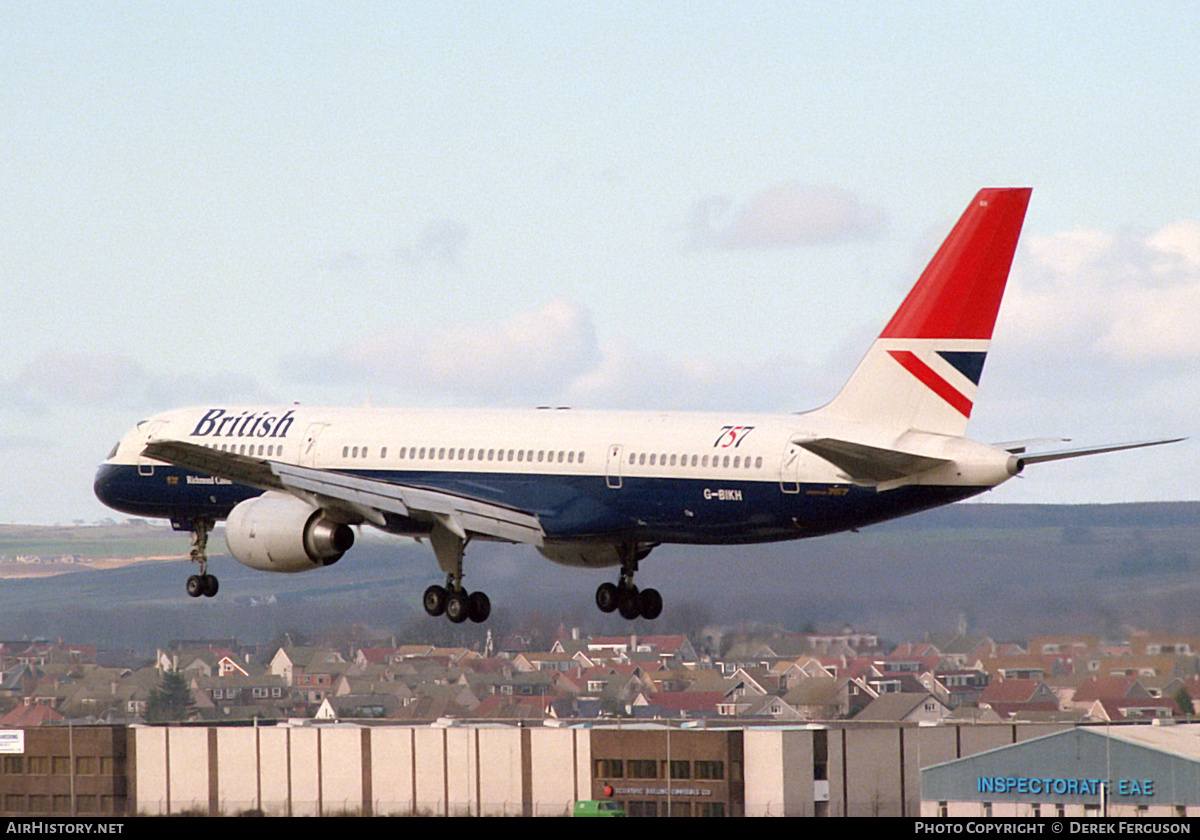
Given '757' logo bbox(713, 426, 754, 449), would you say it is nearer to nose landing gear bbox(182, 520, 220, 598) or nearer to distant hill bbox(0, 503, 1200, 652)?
nose landing gear bbox(182, 520, 220, 598)

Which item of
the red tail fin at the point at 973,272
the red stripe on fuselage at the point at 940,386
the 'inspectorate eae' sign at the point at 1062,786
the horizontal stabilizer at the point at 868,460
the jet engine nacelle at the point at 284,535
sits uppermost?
the red tail fin at the point at 973,272

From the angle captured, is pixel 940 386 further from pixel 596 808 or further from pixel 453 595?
pixel 596 808

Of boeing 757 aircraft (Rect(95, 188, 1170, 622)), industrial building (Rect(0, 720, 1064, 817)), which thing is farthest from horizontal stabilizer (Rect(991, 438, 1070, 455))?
industrial building (Rect(0, 720, 1064, 817))

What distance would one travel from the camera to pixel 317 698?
91312mm

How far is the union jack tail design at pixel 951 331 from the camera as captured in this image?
47.4m

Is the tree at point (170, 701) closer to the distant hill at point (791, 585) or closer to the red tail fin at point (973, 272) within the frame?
the distant hill at point (791, 585)

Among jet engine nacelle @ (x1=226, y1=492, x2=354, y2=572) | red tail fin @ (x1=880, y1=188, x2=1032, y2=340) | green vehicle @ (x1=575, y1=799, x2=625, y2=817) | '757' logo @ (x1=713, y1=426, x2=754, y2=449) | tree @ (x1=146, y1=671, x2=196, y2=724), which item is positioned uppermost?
red tail fin @ (x1=880, y1=188, x2=1032, y2=340)

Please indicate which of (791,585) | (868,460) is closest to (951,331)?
(868,460)

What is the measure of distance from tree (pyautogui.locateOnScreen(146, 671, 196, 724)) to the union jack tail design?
49.4 m

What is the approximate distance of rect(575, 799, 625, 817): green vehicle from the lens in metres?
75.7

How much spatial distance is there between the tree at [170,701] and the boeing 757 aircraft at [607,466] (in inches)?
1202

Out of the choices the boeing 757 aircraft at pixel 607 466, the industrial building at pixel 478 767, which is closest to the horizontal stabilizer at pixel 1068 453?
the boeing 757 aircraft at pixel 607 466

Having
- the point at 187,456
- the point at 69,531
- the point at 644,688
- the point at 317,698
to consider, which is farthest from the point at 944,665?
the point at 69,531

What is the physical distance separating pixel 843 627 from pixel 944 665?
12.8 ft
